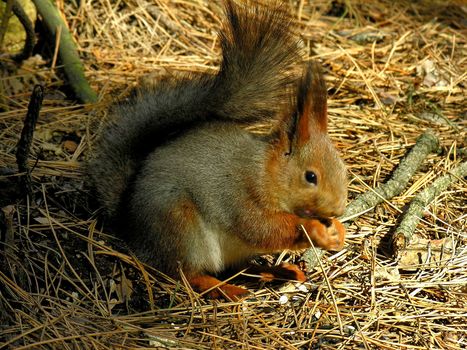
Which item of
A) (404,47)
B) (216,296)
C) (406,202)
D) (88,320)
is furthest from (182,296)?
(404,47)

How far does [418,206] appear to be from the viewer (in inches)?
107

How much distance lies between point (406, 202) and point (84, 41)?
1.89 metres

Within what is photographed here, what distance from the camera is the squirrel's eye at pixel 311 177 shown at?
230cm

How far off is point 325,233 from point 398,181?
25.7 inches

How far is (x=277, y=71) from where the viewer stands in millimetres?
2350

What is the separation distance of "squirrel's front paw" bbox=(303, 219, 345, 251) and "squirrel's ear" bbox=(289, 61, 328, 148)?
0.29m

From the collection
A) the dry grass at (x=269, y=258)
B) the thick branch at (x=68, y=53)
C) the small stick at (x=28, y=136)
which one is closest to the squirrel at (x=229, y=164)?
→ the dry grass at (x=269, y=258)

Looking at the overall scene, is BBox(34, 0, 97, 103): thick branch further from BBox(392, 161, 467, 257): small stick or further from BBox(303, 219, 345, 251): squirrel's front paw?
BBox(392, 161, 467, 257): small stick

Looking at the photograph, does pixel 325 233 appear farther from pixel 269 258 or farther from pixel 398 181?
pixel 398 181

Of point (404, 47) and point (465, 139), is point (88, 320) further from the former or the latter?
point (404, 47)

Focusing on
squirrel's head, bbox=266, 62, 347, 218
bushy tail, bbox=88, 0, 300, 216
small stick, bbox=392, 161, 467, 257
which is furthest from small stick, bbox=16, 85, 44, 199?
small stick, bbox=392, 161, 467, 257

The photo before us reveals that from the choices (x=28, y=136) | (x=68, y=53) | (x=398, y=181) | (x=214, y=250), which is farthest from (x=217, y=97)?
(x=68, y=53)

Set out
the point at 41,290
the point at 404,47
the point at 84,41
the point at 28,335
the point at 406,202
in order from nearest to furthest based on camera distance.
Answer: the point at 28,335 < the point at 41,290 < the point at 406,202 < the point at 84,41 < the point at 404,47

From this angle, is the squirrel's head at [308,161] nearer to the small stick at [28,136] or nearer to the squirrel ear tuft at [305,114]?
the squirrel ear tuft at [305,114]
